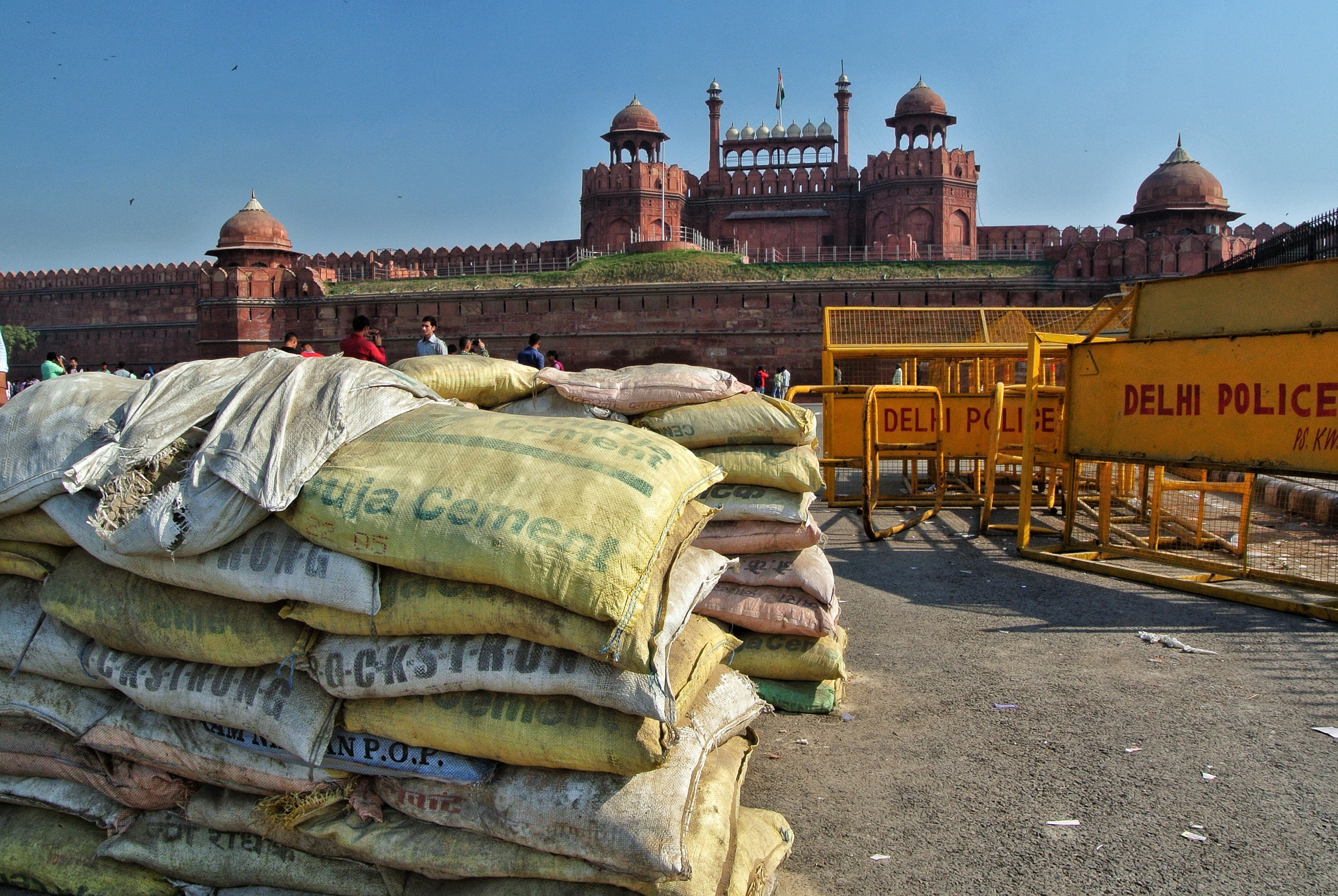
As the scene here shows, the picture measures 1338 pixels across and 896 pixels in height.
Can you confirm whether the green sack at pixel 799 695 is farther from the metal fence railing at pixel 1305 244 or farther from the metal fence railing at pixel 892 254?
the metal fence railing at pixel 892 254

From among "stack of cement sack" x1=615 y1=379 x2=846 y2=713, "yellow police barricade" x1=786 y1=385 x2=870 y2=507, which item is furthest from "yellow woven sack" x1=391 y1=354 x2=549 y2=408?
"yellow police barricade" x1=786 y1=385 x2=870 y2=507

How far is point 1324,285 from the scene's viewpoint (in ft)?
15.9

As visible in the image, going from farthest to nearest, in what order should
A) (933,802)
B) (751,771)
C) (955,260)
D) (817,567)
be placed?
1. (955,260)
2. (817,567)
3. (751,771)
4. (933,802)

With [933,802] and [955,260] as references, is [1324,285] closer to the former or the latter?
[933,802]

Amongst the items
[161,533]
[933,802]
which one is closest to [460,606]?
[161,533]

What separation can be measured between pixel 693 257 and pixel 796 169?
980 cm

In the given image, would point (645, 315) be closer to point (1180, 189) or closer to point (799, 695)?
point (1180, 189)

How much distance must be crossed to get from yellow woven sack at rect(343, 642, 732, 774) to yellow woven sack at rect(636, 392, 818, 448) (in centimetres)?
179

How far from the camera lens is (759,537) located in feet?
12.5

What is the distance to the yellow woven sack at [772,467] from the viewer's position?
12.9 ft

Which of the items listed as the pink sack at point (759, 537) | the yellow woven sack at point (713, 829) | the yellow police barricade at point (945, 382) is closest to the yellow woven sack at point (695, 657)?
the yellow woven sack at point (713, 829)

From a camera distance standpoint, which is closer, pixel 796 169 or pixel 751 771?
pixel 751 771

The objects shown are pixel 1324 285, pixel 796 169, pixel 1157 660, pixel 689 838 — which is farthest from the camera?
pixel 796 169

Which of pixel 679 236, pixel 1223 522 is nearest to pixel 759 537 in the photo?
pixel 1223 522
